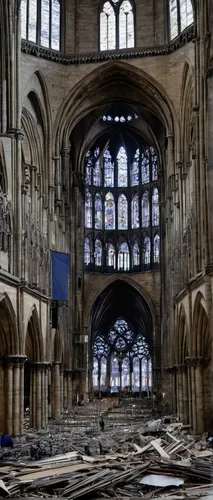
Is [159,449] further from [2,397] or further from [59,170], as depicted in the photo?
[59,170]

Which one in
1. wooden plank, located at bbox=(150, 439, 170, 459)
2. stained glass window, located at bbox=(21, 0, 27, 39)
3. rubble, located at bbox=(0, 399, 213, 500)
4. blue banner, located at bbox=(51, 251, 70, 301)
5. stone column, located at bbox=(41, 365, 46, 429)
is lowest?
rubble, located at bbox=(0, 399, 213, 500)

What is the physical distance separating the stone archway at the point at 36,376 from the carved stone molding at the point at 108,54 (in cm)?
1674

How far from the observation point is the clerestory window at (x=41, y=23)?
46406 mm

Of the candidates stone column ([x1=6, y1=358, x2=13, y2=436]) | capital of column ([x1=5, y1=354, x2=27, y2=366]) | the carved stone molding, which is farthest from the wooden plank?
the carved stone molding

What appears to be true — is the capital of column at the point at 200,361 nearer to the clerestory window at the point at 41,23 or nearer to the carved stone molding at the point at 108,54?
the carved stone molding at the point at 108,54

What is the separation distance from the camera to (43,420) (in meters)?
42.0

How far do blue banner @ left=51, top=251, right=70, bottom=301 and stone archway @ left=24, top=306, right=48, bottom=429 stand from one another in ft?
8.27

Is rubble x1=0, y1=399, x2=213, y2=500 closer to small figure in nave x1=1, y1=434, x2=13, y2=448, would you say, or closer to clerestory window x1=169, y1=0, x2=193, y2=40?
small figure in nave x1=1, y1=434, x2=13, y2=448

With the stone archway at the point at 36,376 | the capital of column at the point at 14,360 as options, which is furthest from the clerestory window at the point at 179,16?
the capital of column at the point at 14,360

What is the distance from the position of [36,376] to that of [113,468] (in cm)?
2062

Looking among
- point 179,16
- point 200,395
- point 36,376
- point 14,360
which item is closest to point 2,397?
point 14,360

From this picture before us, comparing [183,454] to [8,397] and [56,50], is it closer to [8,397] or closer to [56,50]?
[8,397]

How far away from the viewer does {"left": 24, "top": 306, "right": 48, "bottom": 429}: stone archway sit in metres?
41.4

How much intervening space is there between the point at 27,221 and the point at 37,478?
21.7 metres
